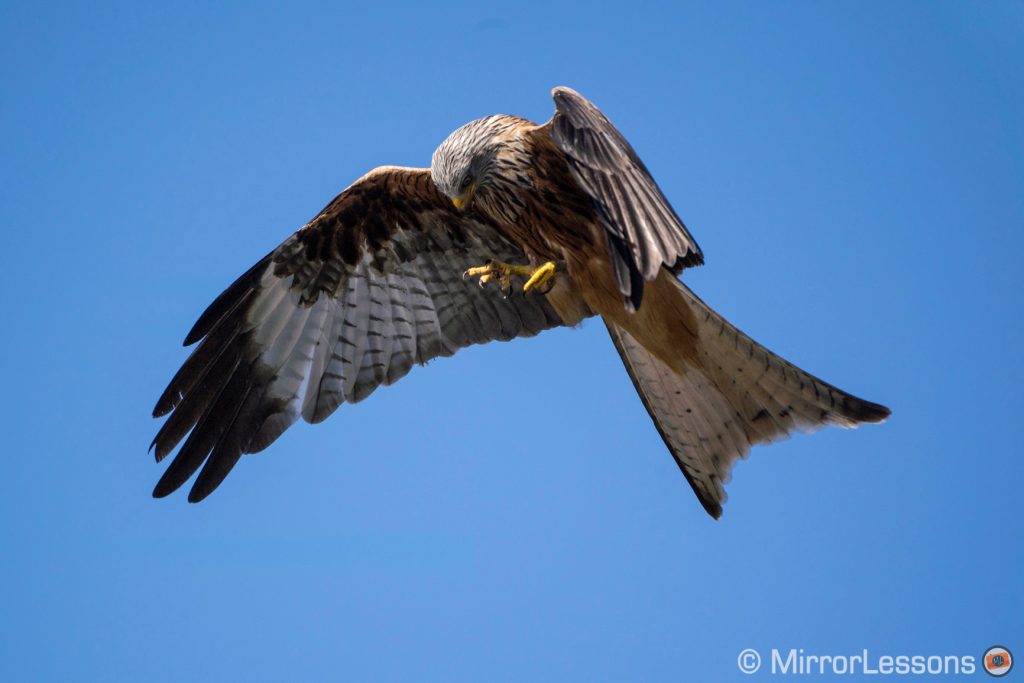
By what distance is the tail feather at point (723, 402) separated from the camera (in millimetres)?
5816

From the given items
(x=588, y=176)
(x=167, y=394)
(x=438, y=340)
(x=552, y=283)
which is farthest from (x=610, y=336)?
(x=167, y=394)

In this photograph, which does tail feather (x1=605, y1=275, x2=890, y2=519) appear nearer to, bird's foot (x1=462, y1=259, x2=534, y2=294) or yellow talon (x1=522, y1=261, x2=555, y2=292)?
yellow talon (x1=522, y1=261, x2=555, y2=292)

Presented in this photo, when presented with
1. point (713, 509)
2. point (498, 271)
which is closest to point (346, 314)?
point (498, 271)

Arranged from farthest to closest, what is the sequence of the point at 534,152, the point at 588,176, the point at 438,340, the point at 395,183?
1. the point at 438,340
2. the point at 395,183
3. the point at 534,152
4. the point at 588,176

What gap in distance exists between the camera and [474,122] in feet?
19.9

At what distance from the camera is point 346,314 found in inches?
280

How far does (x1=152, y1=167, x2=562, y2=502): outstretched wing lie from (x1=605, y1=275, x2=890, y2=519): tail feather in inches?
38.6

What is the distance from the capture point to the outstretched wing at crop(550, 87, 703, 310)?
4496 mm

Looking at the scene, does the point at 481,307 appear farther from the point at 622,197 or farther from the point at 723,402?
the point at 622,197

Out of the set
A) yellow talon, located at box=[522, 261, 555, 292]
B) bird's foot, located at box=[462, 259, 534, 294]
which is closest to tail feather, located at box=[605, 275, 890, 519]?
yellow talon, located at box=[522, 261, 555, 292]

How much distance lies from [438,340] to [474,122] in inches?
58.8

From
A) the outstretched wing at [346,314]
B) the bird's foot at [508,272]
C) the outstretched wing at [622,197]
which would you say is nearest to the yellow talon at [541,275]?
the bird's foot at [508,272]

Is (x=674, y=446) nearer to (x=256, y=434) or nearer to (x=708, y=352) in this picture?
(x=708, y=352)

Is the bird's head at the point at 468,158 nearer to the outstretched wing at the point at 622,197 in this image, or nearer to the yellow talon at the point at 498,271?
the yellow talon at the point at 498,271
